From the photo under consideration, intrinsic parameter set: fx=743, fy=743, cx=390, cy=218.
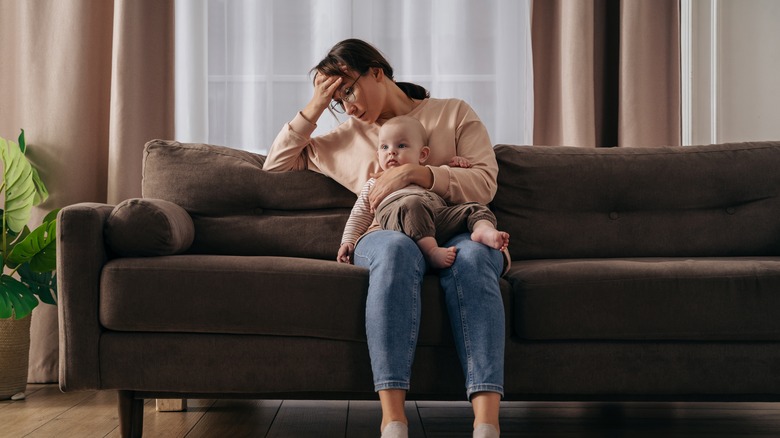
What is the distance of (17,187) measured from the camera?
2461 mm

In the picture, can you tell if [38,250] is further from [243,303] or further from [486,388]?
[486,388]

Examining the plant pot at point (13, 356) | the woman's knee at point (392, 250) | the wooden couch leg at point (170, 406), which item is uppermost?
the woman's knee at point (392, 250)

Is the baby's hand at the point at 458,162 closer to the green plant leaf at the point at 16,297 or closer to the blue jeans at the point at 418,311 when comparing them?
the blue jeans at the point at 418,311

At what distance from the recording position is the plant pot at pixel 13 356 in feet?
7.88

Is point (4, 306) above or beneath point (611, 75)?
beneath

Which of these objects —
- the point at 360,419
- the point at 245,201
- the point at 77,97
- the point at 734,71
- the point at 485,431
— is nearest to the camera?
the point at 485,431

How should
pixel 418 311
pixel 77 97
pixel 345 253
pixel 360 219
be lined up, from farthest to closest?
pixel 77 97 → pixel 360 219 → pixel 345 253 → pixel 418 311

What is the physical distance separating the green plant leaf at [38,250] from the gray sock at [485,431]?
1610 mm

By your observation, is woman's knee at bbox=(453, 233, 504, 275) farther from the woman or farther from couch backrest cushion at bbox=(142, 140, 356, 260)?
couch backrest cushion at bbox=(142, 140, 356, 260)

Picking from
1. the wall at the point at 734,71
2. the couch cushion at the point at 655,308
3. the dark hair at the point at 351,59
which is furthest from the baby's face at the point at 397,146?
the wall at the point at 734,71

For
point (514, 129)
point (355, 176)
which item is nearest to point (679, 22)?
point (514, 129)

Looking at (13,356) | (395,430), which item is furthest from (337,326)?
(13,356)

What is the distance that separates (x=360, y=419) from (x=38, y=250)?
46.7 inches

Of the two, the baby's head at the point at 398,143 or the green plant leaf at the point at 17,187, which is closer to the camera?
the baby's head at the point at 398,143
